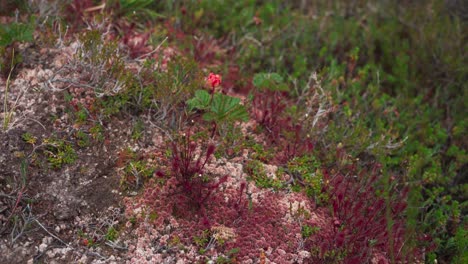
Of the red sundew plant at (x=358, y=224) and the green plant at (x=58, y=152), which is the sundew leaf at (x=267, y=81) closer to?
the red sundew plant at (x=358, y=224)

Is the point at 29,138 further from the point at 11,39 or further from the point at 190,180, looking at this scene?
the point at 190,180

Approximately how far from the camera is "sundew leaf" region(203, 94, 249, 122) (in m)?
3.53

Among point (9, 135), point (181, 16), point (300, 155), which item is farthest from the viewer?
point (181, 16)

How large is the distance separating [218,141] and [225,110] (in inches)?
12.9

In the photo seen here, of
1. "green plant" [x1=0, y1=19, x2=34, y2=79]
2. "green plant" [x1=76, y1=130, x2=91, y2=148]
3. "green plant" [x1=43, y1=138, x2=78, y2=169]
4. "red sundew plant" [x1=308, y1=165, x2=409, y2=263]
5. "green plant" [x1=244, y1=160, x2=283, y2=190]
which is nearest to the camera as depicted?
"red sundew plant" [x1=308, y1=165, x2=409, y2=263]

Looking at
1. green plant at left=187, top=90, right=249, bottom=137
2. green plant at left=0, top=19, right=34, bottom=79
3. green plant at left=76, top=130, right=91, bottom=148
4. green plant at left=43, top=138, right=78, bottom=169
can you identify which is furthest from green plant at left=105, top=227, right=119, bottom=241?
green plant at left=0, top=19, right=34, bottom=79

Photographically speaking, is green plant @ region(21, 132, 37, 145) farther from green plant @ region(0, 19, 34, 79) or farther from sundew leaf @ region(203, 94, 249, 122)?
sundew leaf @ region(203, 94, 249, 122)

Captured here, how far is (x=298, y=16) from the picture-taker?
5.48 meters

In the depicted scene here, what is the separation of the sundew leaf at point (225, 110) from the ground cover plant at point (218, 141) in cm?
2

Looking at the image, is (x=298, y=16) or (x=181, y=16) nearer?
(x=181, y=16)

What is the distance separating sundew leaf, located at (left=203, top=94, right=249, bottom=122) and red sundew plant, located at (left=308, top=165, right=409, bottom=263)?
80cm

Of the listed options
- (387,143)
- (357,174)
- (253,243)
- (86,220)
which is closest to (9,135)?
(86,220)

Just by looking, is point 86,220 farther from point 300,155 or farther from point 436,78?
point 436,78

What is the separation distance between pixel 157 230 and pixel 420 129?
278 centimetres
